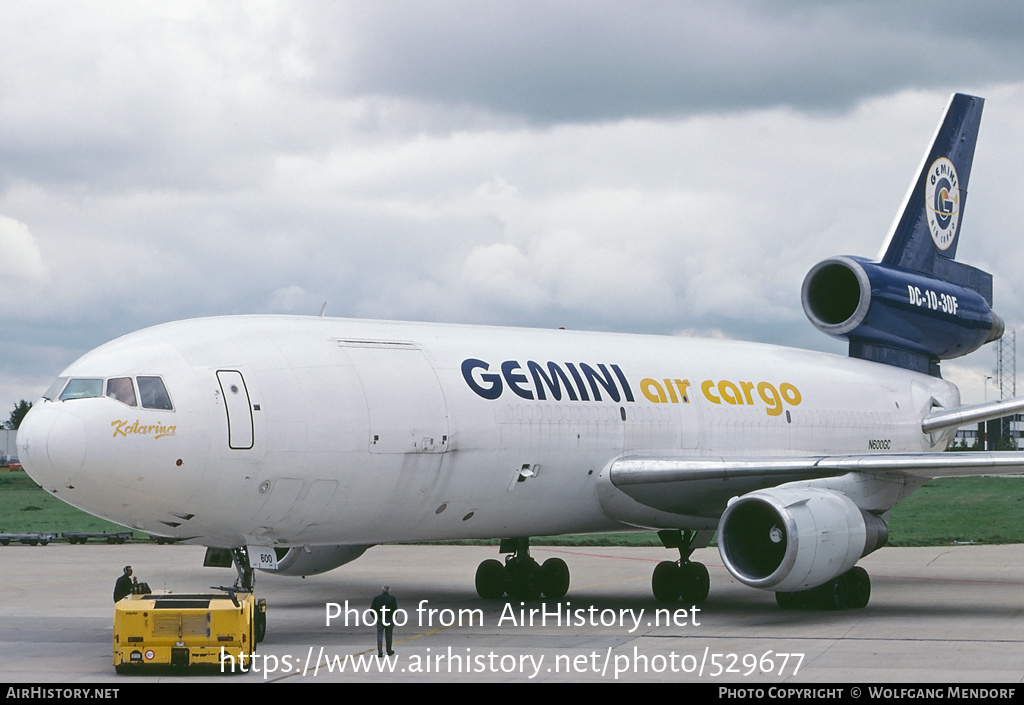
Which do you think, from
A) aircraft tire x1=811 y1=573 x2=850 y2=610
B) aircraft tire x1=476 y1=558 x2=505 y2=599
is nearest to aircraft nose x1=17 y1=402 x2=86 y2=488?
aircraft tire x1=476 y1=558 x2=505 y2=599

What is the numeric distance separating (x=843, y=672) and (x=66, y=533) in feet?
102

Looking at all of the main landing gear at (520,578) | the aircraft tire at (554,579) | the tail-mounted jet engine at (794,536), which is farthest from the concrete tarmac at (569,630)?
the tail-mounted jet engine at (794,536)

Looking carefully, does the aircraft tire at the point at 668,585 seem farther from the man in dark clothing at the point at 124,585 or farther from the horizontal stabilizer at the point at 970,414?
the man in dark clothing at the point at 124,585

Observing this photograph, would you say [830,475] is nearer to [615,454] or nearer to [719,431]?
[719,431]

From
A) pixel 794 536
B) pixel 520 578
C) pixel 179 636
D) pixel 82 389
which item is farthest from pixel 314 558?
pixel 794 536

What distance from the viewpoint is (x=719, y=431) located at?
23969mm

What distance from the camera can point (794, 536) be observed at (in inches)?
784

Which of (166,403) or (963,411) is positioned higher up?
(963,411)

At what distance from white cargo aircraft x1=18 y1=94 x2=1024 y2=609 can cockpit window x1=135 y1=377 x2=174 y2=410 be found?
3cm

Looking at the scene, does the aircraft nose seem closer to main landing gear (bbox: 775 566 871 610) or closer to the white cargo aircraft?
the white cargo aircraft

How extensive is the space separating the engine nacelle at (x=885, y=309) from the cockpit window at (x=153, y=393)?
1587 cm
